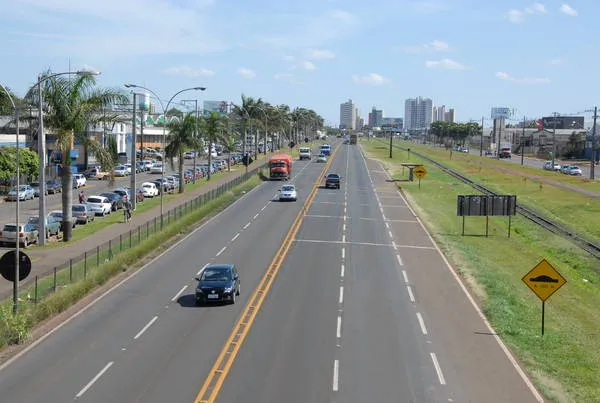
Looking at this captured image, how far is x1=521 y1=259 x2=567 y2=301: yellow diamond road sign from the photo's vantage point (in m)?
25.8

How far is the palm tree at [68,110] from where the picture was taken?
150ft

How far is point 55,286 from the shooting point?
2988cm

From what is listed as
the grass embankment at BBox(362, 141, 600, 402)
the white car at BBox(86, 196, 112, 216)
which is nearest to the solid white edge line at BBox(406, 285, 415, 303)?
the grass embankment at BBox(362, 141, 600, 402)

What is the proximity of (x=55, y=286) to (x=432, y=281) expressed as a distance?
16833mm

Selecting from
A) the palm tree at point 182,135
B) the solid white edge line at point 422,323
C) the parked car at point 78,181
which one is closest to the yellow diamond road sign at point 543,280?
the solid white edge line at point 422,323

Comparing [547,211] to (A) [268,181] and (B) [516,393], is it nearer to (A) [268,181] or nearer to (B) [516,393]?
(A) [268,181]

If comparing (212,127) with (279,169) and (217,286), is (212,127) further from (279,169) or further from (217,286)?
(217,286)

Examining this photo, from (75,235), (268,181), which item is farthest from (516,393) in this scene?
(268,181)

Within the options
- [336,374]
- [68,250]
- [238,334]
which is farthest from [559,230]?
[336,374]

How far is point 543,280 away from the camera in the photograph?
1024 inches

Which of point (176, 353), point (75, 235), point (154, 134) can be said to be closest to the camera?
point (176, 353)

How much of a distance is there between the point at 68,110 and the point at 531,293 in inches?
1128

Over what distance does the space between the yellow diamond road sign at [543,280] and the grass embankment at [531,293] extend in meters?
1.64

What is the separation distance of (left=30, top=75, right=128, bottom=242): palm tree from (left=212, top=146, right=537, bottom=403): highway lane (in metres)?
14.8
